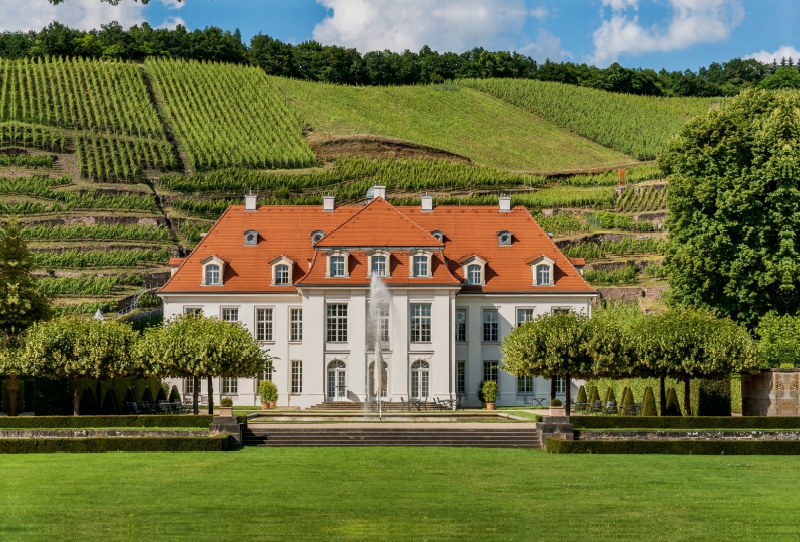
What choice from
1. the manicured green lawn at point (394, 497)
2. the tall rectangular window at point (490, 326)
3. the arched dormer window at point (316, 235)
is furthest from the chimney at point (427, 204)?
the manicured green lawn at point (394, 497)

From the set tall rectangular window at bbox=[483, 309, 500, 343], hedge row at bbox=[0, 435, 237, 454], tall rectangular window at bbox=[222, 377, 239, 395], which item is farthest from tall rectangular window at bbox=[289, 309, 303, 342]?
hedge row at bbox=[0, 435, 237, 454]

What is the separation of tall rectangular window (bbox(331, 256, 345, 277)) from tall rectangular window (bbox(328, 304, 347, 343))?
143 centimetres

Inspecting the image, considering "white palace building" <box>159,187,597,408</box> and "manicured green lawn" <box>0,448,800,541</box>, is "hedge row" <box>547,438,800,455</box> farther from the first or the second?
"white palace building" <box>159,187,597,408</box>

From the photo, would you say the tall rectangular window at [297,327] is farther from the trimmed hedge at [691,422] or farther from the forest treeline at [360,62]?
the forest treeline at [360,62]

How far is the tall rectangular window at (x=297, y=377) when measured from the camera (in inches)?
2108

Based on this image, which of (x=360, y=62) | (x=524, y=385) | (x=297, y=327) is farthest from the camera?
(x=360, y=62)

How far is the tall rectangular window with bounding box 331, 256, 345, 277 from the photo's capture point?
5228cm

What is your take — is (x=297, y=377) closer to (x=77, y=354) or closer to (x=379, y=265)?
(x=379, y=265)

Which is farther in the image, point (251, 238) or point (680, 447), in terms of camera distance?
point (251, 238)

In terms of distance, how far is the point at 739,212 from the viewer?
46.4 meters

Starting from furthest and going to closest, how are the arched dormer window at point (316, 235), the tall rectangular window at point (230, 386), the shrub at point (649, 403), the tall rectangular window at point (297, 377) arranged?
the arched dormer window at point (316, 235)
the tall rectangular window at point (230, 386)
the tall rectangular window at point (297, 377)
the shrub at point (649, 403)

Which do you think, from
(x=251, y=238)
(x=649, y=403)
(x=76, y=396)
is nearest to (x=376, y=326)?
(x=251, y=238)

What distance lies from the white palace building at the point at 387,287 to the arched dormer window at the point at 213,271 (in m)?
0.05

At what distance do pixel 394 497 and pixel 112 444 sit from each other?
12040 millimetres
